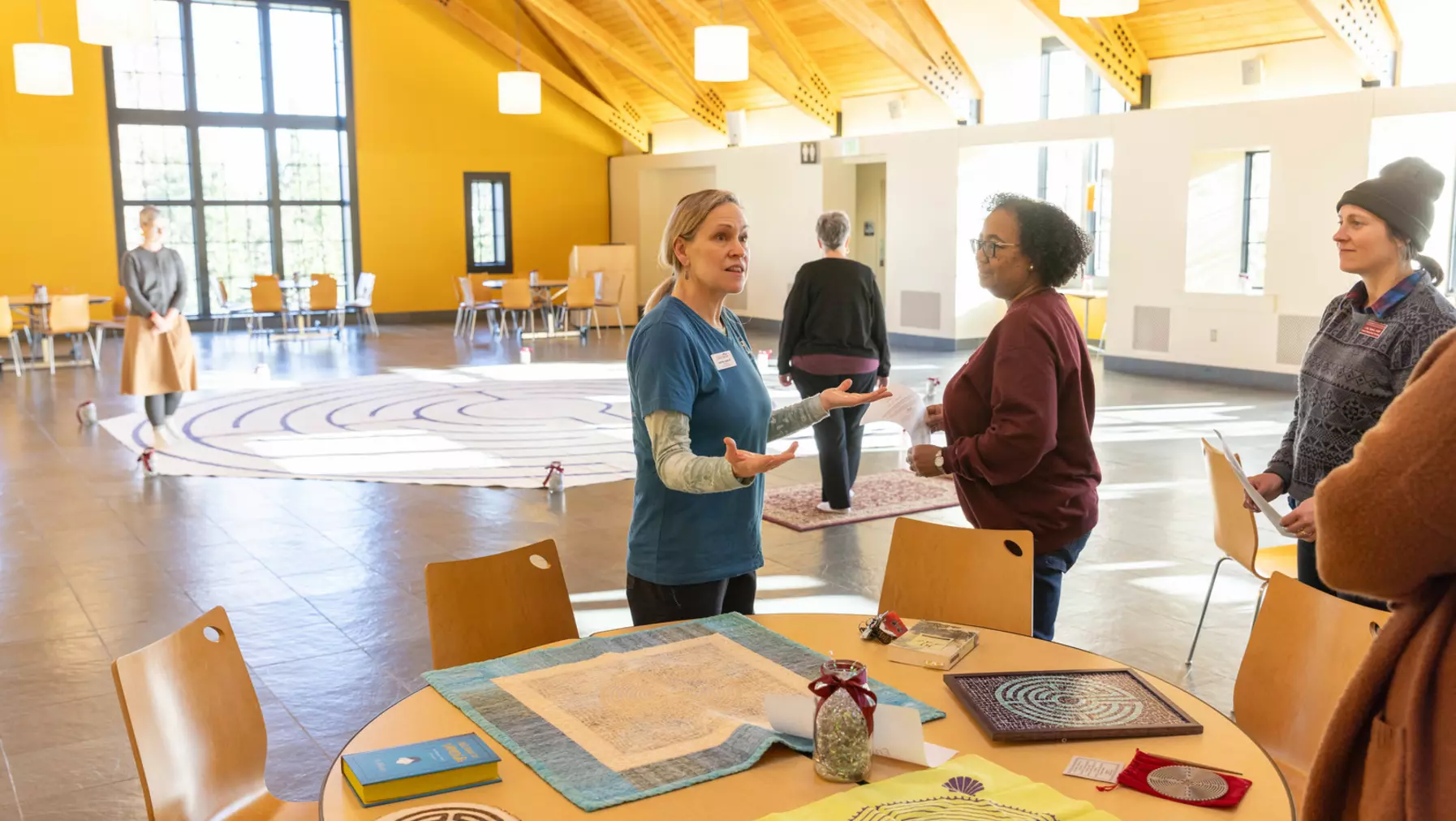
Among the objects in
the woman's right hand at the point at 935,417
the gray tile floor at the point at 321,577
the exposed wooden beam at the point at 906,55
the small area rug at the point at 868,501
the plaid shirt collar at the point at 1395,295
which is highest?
the exposed wooden beam at the point at 906,55

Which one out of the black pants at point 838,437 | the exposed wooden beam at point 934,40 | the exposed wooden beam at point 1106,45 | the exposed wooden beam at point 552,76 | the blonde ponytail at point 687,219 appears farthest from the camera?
the exposed wooden beam at point 552,76

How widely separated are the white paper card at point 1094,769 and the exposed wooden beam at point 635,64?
670 inches

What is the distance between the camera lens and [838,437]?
659 centimetres

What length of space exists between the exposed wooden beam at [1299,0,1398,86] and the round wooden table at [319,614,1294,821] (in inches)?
383

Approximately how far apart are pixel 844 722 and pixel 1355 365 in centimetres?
202

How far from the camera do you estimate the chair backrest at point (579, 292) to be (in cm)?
1703

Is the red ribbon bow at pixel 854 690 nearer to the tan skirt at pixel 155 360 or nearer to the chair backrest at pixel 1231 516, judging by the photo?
the chair backrest at pixel 1231 516

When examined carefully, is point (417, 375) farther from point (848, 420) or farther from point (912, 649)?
point (912, 649)

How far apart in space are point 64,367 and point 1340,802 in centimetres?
1501

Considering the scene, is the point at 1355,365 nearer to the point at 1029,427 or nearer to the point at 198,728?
the point at 1029,427

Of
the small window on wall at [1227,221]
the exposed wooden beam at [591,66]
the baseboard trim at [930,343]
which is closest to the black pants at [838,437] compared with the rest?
the small window on wall at [1227,221]

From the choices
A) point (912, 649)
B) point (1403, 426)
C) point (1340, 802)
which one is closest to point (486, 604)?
point (912, 649)

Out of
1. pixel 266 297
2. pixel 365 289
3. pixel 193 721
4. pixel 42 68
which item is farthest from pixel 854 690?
pixel 365 289

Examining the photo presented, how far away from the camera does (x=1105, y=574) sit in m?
5.57
